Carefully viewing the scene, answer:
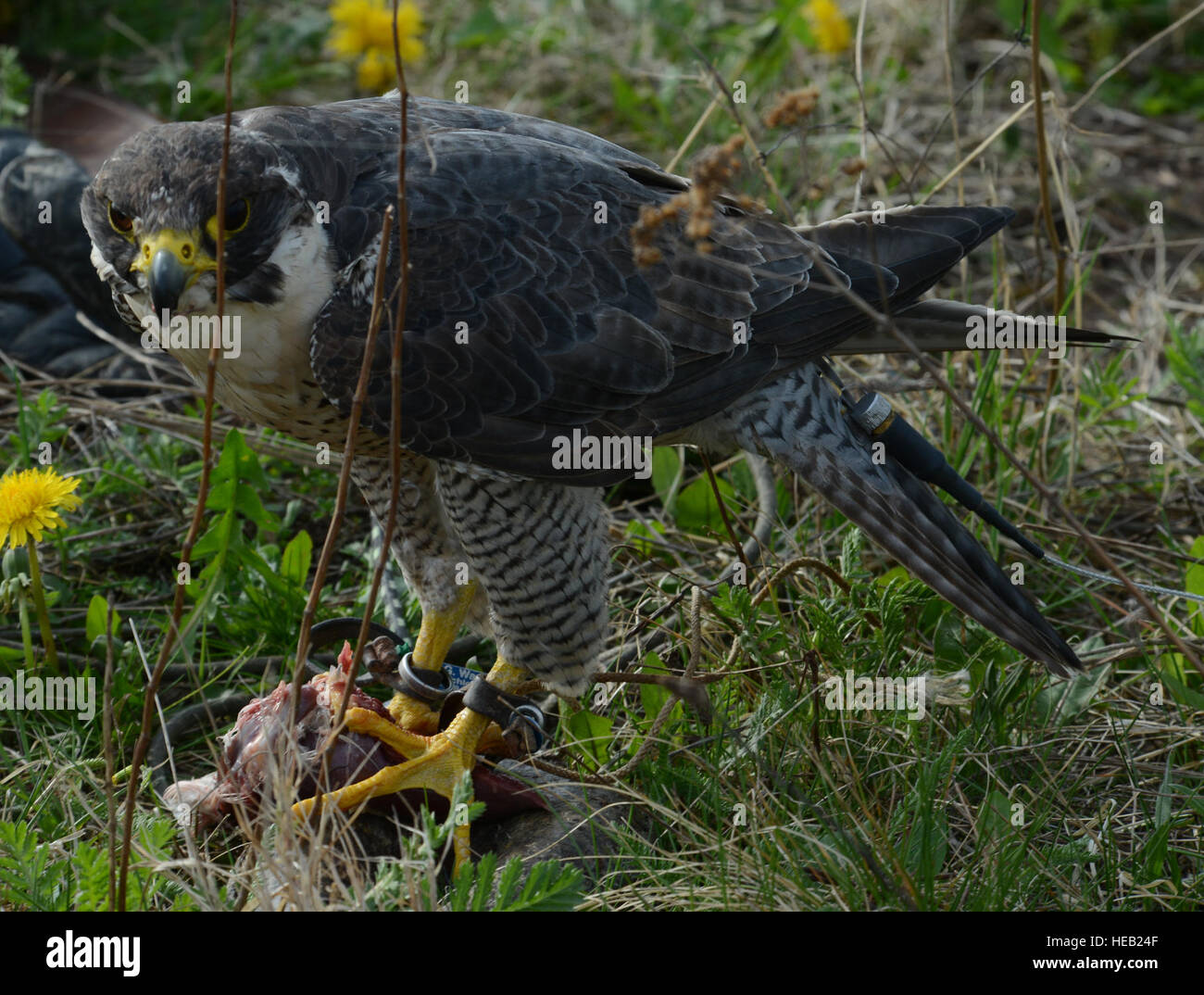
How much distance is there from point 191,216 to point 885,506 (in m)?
1.71

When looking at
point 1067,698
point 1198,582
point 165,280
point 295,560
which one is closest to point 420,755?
point 295,560

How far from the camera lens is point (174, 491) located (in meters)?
4.08

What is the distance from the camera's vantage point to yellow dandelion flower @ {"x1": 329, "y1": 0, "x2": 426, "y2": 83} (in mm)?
5656

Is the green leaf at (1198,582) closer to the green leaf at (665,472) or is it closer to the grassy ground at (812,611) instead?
the grassy ground at (812,611)

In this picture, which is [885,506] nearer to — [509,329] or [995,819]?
[995,819]

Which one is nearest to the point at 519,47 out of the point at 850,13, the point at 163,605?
the point at 850,13

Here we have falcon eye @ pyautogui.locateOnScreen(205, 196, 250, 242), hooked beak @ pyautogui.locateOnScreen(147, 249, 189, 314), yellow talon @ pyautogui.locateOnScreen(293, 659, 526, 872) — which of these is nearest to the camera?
hooked beak @ pyautogui.locateOnScreen(147, 249, 189, 314)

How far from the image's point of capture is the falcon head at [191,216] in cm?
252

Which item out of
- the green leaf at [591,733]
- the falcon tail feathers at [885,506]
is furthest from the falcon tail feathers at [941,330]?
the green leaf at [591,733]

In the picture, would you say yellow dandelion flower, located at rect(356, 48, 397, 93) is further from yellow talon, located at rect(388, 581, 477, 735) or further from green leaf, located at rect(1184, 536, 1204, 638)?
green leaf, located at rect(1184, 536, 1204, 638)

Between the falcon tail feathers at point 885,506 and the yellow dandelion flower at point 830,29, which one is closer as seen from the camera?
the falcon tail feathers at point 885,506

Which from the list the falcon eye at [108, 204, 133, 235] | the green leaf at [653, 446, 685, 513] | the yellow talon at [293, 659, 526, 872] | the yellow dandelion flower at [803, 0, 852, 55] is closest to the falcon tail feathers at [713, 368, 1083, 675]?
the green leaf at [653, 446, 685, 513]

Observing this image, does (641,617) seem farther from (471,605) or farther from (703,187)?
(703,187)
